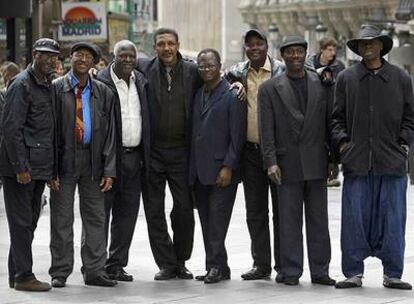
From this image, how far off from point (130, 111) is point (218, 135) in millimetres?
732

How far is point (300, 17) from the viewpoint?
59.2 meters

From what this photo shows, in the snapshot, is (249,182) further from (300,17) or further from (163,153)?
(300,17)

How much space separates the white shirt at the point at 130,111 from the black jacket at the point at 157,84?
0.12 metres

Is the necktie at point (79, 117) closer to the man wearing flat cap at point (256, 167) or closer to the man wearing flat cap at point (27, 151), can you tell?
the man wearing flat cap at point (27, 151)

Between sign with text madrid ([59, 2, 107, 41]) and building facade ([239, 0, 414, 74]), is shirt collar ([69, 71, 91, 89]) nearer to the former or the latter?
building facade ([239, 0, 414, 74])

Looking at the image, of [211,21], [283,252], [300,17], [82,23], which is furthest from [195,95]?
[211,21]

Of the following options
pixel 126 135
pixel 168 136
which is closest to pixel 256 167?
pixel 168 136

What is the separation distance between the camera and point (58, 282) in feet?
40.8

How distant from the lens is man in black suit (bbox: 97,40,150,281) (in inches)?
500

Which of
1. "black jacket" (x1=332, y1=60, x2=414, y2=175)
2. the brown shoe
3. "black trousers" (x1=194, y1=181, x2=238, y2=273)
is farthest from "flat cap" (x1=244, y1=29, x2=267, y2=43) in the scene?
the brown shoe

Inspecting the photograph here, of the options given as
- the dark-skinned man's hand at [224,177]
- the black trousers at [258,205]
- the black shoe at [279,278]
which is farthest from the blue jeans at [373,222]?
the dark-skinned man's hand at [224,177]

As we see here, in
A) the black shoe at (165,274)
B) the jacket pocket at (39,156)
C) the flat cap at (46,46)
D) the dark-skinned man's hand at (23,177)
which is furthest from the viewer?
the black shoe at (165,274)

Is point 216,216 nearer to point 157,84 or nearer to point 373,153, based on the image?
point 157,84

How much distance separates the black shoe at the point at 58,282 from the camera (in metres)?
12.4
